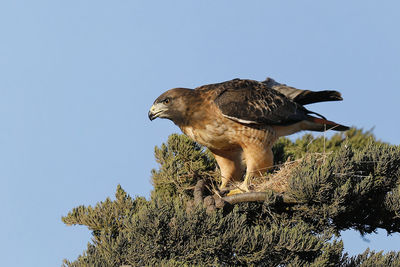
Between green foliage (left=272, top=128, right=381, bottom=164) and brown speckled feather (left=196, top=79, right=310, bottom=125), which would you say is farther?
green foliage (left=272, top=128, right=381, bottom=164)

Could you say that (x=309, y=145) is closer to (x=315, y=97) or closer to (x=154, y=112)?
(x=315, y=97)

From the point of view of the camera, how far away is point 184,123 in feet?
25.5

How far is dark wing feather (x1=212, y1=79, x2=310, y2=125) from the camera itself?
305 inches

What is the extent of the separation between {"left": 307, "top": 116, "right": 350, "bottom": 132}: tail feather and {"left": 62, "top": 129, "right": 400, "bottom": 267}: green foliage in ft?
6.25

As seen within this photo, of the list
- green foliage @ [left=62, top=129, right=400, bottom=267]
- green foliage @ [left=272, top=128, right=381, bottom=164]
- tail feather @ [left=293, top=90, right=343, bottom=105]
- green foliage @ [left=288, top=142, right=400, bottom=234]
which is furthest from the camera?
green foliage @ [left=272, top=128, right=381, bottom=164]

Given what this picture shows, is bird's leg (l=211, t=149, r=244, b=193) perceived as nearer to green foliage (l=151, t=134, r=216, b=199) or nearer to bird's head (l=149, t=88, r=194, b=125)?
green foliage (l=151, t=134, r=216, b=199)

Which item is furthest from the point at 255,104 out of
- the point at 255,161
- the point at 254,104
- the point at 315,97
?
the point at 315,97

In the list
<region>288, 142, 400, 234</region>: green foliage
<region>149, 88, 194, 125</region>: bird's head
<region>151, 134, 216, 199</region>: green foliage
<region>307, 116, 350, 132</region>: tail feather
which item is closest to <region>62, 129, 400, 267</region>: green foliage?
<region>288, 142, 400, 234</region>: green foliage

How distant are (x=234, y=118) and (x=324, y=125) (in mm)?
1554

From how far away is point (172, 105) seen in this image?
25.2ft

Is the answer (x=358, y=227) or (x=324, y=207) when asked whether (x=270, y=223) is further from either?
(x=358, y=227)

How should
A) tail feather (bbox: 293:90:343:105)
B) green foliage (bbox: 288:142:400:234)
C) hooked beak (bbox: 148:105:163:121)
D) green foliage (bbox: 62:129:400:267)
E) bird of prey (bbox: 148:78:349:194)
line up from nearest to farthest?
green foliage (bbox: 62:129:400:267), green foliage (bbox: 288:142:400:234), hooked beak (bbox: 148:105:163:121), bird of prey (bbox: 148:78:349:194), tail feather (bbox: 293:90:343:105)

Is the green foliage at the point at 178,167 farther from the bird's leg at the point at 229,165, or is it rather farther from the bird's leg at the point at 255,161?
the bird's leg at the point at 255,161

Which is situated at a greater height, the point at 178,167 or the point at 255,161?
the point at 178,167
